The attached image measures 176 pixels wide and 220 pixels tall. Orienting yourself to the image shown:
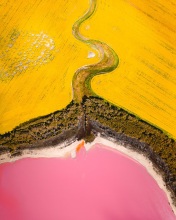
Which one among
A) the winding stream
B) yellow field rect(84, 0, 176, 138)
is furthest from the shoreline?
the winding stream

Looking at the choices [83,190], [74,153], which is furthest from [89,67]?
[83,190]

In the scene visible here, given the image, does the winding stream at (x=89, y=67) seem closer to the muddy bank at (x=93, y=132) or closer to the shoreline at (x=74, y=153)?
the muddy bank at (x=93, y=132)

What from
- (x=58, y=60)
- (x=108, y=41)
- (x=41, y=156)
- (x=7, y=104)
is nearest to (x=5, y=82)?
(x=7, y=104)

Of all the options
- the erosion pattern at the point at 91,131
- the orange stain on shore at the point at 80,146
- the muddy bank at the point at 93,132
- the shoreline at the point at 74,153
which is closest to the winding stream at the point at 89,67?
the erosion pattern at the point at 91,131

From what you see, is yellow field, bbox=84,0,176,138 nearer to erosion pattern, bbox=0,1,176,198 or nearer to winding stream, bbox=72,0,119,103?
winding stream, bbox=72,0,119,103

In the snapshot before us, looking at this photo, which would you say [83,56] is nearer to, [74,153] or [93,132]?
[93,132]

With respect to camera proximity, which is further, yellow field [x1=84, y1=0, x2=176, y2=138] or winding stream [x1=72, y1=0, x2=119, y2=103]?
winding stream [x1=72, y1=0, x2=119, y2=103]
